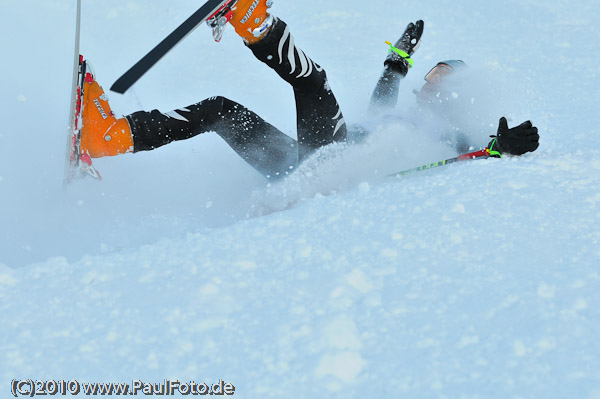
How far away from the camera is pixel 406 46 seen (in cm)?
338

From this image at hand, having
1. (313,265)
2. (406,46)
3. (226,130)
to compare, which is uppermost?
(406,46)

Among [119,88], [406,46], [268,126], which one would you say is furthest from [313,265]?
[406,46]

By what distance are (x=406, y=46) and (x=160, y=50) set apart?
198 cm

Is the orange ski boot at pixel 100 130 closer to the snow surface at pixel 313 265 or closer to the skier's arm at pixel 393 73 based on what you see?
the snow surface at pixel 313 265

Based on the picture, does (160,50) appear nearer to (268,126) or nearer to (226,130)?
(226,130)

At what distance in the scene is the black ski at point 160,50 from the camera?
1674 mm

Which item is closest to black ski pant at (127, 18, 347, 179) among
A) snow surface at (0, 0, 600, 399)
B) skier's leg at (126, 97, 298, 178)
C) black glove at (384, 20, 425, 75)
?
skier's leg at (126, 97, 298, 178)

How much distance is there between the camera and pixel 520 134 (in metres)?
2.37

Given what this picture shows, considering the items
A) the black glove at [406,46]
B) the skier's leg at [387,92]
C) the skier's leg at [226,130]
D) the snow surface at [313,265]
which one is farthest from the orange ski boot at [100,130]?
the black glove at [406,46]

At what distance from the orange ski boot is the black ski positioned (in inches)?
21.8

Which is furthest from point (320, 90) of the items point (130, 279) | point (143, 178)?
point (130, 279)

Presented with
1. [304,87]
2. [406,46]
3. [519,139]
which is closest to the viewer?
[519,139]

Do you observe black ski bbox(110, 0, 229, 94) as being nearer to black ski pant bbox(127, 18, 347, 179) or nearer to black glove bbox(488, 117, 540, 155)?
black ski pant bbox(127, 18, 347, 179)

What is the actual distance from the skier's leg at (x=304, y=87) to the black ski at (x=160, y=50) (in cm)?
28
